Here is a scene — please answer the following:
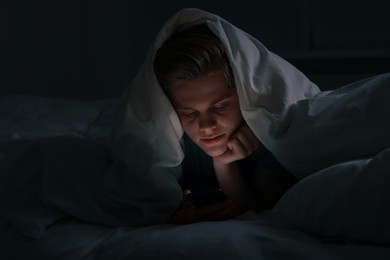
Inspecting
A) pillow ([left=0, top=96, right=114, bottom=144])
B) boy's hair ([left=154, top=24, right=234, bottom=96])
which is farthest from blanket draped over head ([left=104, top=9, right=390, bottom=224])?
pillow ([left=0, top=96, right=114, bottom=144])

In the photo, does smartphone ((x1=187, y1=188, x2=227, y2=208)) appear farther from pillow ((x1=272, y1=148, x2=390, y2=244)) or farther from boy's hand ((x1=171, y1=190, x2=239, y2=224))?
pillow ((x1=272, y1=148, x2=390, y2=244))

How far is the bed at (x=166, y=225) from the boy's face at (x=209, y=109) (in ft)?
0.50

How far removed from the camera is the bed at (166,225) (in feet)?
2.06

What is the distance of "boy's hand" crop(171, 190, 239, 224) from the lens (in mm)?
861

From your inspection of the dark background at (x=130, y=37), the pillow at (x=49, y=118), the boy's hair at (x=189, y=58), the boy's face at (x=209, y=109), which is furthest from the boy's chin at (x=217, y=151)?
the dark background at (x=130, y=37)

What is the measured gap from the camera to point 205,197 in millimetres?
944

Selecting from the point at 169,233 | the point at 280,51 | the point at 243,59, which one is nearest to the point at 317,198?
the point at 169,233

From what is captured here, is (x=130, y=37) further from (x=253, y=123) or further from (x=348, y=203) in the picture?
(x=348, y=203)

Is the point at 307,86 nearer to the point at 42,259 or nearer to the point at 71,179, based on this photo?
the point at 71,179

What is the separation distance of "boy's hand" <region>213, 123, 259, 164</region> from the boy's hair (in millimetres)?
91

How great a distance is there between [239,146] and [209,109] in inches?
3.9

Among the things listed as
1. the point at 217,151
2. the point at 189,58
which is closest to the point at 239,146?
the point at 217,151

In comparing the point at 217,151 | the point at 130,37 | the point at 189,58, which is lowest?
the point at 130,37

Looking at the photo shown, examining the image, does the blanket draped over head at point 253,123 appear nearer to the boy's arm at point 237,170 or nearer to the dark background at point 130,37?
the boy's arm at point 237,170
